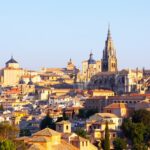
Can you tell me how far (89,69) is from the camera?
364 feet

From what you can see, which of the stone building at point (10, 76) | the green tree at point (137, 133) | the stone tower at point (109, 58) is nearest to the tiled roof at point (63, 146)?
the green tree at point (137, 133)

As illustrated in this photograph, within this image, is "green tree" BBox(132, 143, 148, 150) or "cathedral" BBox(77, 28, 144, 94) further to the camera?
"cathedral" BBox(77, 28, 144, 94)

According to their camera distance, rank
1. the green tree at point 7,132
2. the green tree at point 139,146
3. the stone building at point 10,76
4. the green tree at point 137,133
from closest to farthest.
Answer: the green tree at point 7,132 → the green tree at point 139,146 → the green tree at point 137,133 → the stone building at point 10,76

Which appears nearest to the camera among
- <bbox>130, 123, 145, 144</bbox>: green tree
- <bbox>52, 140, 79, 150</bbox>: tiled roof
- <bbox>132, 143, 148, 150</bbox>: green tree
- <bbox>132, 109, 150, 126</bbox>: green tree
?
<bbox>52, 140, 79, 150</bbox>: tiled roof

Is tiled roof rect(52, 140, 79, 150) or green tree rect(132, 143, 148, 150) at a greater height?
tiled roof rect(52, 140, 79, 150)

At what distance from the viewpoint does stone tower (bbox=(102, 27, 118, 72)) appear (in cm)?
9706

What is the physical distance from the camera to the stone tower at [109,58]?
97.1 meters

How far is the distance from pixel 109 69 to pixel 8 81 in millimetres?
30356

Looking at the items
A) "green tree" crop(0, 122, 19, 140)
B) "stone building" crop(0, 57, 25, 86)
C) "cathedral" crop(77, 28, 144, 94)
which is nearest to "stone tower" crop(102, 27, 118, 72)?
"cathedral" crop(77, 28, 144, 94)

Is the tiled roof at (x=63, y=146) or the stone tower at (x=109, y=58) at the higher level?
the stone tower at (x=109, y=58)

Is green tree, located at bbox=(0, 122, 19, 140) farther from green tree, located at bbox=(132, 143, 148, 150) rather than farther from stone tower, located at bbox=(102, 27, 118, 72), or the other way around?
stone tower, located at bbox=(102, 27, 118, 72)

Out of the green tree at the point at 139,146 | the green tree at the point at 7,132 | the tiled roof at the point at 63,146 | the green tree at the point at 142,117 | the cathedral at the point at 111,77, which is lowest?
the green tree at the point at 139,146

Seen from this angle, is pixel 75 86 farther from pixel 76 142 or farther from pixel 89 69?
pixel 76 142

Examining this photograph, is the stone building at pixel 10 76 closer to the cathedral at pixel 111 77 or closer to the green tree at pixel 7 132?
the cathedral at pixel 111 77
